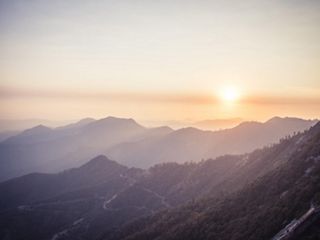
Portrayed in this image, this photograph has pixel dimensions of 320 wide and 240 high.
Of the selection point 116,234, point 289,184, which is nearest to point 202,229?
point 289,184

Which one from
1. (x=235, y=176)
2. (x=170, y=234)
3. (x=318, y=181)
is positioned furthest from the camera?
(x=235, y=176)

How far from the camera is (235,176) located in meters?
186

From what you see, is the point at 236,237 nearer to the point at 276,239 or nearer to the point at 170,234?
the point at 276,239

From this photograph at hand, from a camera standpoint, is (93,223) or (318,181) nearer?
(318,181)

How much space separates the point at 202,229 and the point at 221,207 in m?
10.9

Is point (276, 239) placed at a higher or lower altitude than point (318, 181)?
lower

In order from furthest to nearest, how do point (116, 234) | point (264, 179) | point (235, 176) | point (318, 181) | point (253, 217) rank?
1. point (235, 176)
2. point (116, 234)
3. point (264, 179)
4. point (253, 217)
5. point (318, 181)

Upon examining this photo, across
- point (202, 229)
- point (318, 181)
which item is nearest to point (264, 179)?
point (202, 229)

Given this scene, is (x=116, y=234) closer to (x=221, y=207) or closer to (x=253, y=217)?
(x=221, y=207)

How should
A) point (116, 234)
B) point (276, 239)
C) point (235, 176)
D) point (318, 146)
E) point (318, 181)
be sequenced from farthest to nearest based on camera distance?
point (235, 176) < point (116, 234) < point (318, 146) < point (318, 181) < point (276, 239)

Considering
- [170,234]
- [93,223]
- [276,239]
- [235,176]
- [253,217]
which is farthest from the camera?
[93,223]

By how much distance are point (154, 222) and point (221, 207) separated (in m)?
44.8

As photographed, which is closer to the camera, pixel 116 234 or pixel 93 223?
pixel 116 234

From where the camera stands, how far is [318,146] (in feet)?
355
